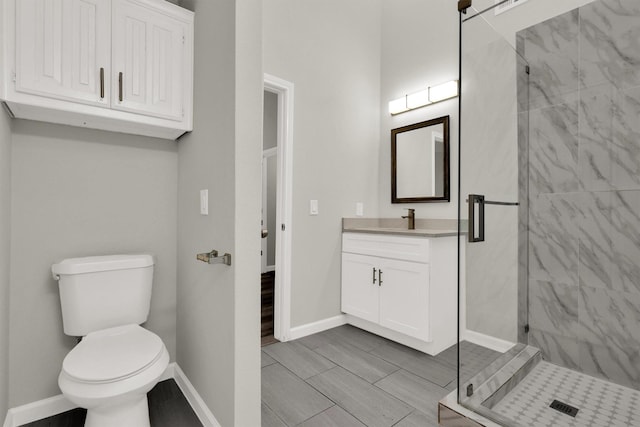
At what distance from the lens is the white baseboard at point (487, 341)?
1544 millimetres

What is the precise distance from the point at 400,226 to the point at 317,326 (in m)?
1.17

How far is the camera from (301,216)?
2.57 meters

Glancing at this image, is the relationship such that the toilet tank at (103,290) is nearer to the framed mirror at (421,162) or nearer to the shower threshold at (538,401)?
the shower threshold at (538,401)

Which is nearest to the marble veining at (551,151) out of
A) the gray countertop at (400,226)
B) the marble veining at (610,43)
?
the marble veining at (610,43)

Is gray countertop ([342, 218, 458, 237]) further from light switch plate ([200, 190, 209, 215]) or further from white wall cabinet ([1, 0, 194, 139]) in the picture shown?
white wall cabinet ([1, 0, 194, 139])

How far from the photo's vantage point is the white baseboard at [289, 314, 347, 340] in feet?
8.28

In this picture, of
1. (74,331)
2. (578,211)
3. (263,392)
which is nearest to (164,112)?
(74,331)

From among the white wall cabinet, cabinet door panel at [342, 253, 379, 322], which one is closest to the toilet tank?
the white wall cabinet

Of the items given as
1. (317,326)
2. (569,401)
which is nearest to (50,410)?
(317,326)

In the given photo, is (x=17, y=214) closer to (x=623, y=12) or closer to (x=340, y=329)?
(x=340, y=329)

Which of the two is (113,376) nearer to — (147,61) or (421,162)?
(147,61)

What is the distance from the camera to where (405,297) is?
2.29m

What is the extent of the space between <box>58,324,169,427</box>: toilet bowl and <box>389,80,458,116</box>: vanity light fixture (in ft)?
8.59

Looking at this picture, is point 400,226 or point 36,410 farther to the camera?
point 400,226
